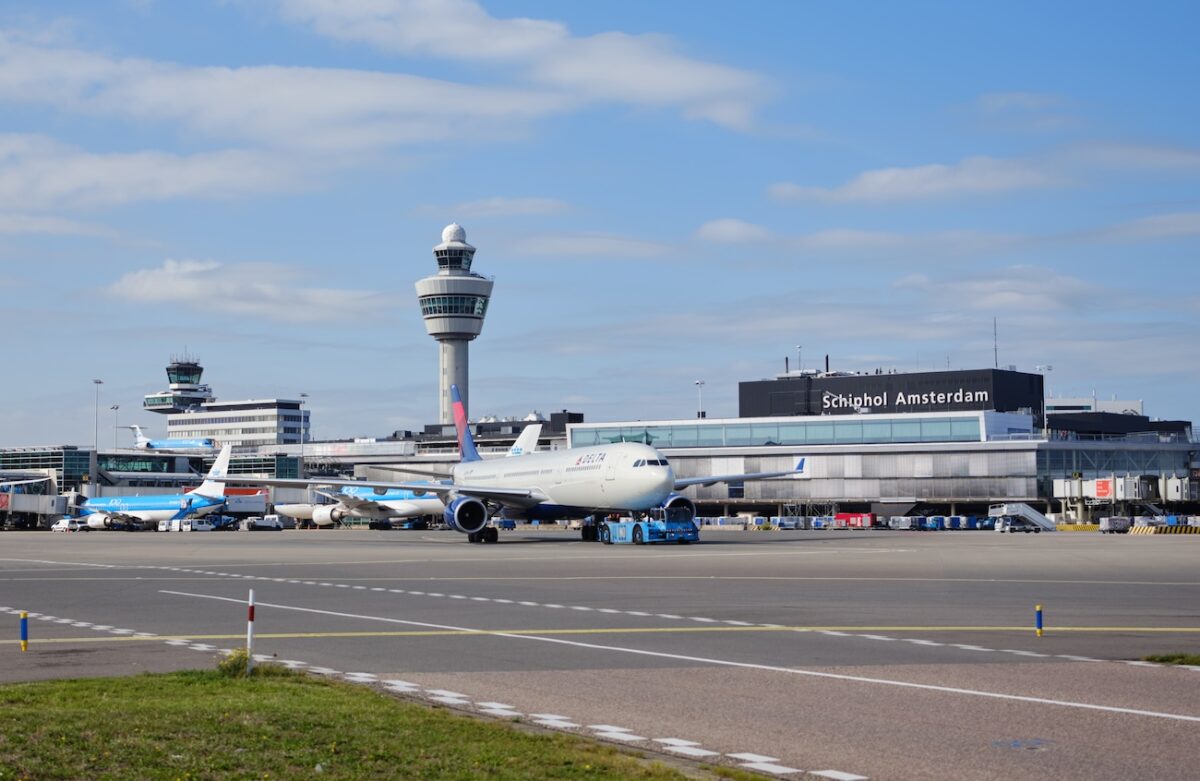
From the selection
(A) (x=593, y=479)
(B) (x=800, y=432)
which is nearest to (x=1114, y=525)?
(A) (x=593, y=479)

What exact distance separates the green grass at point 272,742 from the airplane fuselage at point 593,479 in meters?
49.1

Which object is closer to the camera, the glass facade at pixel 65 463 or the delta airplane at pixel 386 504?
the delta airplane at pixel 386 504

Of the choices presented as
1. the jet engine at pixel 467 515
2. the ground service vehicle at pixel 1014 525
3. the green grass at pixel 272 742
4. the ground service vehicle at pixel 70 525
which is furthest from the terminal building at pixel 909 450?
the green grass at pixel 272 742

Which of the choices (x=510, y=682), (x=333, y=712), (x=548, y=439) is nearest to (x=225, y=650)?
(x=510, y=682)

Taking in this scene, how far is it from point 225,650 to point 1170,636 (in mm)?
15606

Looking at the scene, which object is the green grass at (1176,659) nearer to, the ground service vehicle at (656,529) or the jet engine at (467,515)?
the ground service vehicle at (656,529)

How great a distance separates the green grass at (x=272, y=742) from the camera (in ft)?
35.6

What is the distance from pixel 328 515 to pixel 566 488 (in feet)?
212

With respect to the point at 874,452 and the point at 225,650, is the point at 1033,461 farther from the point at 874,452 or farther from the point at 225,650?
the point at 225,650

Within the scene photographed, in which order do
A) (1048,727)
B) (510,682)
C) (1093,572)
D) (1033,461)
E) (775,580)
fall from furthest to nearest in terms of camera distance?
(1033,461)
(1093,572)
(775,580)
(510,682)
(1048,727)

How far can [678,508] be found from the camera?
2655 inches

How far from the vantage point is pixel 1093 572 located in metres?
41.1

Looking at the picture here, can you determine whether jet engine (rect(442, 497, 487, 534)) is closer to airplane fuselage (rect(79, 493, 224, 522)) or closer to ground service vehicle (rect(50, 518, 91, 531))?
airplane fuselage (rect(79, 493, 224, 522))

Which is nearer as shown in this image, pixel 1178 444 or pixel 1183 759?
pixel 1183 759
